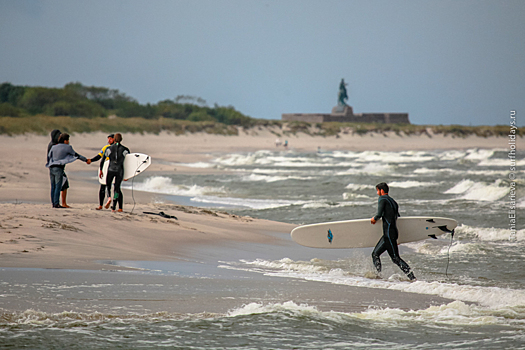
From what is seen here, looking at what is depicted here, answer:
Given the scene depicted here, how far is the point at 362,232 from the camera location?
8.81 m

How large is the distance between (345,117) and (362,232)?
91.1 metres

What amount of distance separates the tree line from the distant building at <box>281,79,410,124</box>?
2041 cm

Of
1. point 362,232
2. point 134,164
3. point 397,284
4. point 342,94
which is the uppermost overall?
point 342,94

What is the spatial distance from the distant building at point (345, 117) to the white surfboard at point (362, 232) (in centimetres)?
8627

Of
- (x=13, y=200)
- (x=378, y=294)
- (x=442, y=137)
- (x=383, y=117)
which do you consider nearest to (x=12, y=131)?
(x=13, y=200)

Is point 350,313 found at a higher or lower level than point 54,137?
lower

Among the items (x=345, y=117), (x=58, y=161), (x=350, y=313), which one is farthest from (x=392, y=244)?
(x=345, y=117)

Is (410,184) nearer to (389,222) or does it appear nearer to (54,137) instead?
(389,222)

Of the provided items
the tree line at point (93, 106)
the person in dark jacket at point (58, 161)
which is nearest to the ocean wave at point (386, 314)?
A: the person in dark jacket at point (58, 161)

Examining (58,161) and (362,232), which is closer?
(362,232)

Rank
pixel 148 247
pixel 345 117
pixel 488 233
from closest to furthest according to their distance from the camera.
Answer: pixel 148 247 → pixel 488 233 → pixel 345 117

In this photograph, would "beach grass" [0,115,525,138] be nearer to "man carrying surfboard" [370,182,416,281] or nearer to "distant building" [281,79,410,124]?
"distant building" [281,79,410,124]

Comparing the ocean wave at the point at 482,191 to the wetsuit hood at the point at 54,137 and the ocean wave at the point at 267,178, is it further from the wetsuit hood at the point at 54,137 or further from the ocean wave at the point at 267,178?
the wetsuit hood at the point at 54,137

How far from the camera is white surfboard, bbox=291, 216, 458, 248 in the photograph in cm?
874
